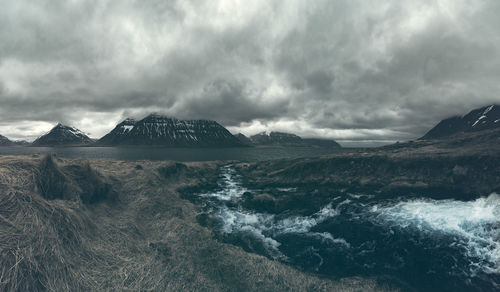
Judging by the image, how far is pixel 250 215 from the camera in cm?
3969

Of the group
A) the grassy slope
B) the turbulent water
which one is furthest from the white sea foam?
the grassy slope

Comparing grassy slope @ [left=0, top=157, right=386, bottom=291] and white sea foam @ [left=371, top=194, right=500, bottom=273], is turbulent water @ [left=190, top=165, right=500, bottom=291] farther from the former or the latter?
grassy slope @ [left=0, top=157, right=386, bottom=291]

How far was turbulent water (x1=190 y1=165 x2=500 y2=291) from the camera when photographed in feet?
80.8

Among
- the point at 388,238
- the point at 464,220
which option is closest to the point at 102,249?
the point at 388,238

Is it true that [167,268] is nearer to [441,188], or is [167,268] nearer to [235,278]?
[235,278]

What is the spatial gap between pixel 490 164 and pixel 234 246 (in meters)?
70.0

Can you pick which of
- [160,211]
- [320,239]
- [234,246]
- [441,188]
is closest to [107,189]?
[160,211]

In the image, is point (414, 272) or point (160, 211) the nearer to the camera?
point (414, 272)

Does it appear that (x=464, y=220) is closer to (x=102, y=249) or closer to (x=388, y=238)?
(x=388, y=238)

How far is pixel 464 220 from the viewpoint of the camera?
35.1m

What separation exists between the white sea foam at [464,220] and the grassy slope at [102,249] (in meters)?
17.3

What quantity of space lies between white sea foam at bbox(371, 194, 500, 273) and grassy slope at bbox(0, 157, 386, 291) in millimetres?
17287

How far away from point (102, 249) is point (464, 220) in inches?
2116

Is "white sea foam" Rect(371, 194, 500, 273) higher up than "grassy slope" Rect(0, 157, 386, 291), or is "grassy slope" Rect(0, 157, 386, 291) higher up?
"grassy slope" Rect(0, 157, 386, 291)
